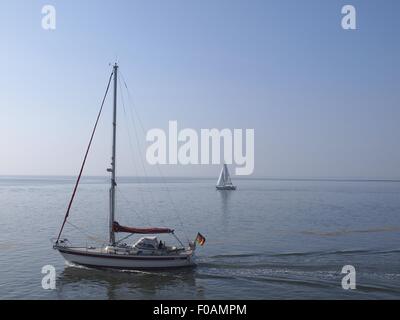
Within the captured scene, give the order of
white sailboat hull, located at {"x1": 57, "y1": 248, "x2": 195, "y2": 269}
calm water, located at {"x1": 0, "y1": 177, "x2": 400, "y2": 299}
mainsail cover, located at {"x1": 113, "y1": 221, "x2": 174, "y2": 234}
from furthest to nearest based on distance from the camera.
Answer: mainsail cover, located at {"x1": 113, "y1": 221, "x2": 174, "y2": 234} → white sailboat hull, located at {"x1": 57, "y1": 248, "x2": 195, "y2": 269} → calm water, located at {"x1": 0, "y1": 177, "x2": 400, "y2": 299}

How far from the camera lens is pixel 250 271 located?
40.2 meters

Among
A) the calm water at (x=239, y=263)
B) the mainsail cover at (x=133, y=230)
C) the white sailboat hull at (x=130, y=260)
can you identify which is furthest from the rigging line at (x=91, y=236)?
the white sailboat hull at (x=130, y=260)

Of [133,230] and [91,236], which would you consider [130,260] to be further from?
[91,236]

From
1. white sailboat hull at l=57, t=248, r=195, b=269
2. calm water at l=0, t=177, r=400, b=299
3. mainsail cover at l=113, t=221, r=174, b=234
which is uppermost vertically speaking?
mainsail cover at l=113, t=221, r=174, b=234

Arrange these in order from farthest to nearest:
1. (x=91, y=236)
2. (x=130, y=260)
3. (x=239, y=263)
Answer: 1. (x=91, y=236)
2. (x=239, y=263)
3. (x=130, y=260)

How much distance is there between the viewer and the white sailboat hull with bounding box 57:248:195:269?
40.7 meters

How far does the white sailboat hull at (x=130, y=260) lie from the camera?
40.7 metres

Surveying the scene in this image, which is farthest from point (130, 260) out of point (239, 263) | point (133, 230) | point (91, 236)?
point (91, 236)

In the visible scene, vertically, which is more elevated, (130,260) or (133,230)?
(133,230)

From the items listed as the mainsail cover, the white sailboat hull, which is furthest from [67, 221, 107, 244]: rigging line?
the white sailboat hull

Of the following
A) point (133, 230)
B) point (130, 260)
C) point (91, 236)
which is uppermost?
point (133, 230)

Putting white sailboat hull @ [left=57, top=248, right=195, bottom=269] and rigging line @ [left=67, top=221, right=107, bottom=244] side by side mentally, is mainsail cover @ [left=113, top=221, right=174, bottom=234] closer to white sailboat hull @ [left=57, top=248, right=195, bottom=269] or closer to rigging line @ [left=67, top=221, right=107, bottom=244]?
white sailboat hull @ [left=57, top=248, right=195, bottom=269]

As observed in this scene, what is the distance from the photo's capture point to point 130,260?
40.7m
